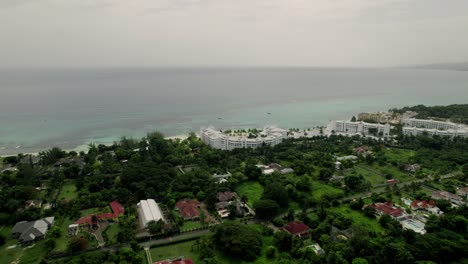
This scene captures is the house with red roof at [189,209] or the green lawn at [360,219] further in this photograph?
the house with red roof at [189,209]

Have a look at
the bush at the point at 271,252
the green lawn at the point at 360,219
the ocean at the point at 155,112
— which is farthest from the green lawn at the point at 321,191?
the ocean at the point at 155,112

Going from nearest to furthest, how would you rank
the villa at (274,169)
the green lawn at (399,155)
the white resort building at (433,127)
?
the villa at (274,169), the green lawn at (399,155), the white resort building at (433,127)

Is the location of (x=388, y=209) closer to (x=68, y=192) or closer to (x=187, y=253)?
(x=187, y=253)

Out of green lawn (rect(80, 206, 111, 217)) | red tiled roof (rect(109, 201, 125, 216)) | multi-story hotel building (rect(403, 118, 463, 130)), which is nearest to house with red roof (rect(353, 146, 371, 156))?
multi-story hotel building (rect(403, 118, 463, 130))

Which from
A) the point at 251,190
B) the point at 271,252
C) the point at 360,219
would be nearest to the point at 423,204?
the point at 360,219

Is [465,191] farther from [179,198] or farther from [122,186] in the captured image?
[122,186]

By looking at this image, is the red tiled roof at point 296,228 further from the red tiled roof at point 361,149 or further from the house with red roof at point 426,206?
the red tiled roof at point 361,149

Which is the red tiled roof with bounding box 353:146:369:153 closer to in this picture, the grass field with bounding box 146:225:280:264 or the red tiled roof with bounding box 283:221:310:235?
the red tiled roof with bounding box 283:221:310:235
